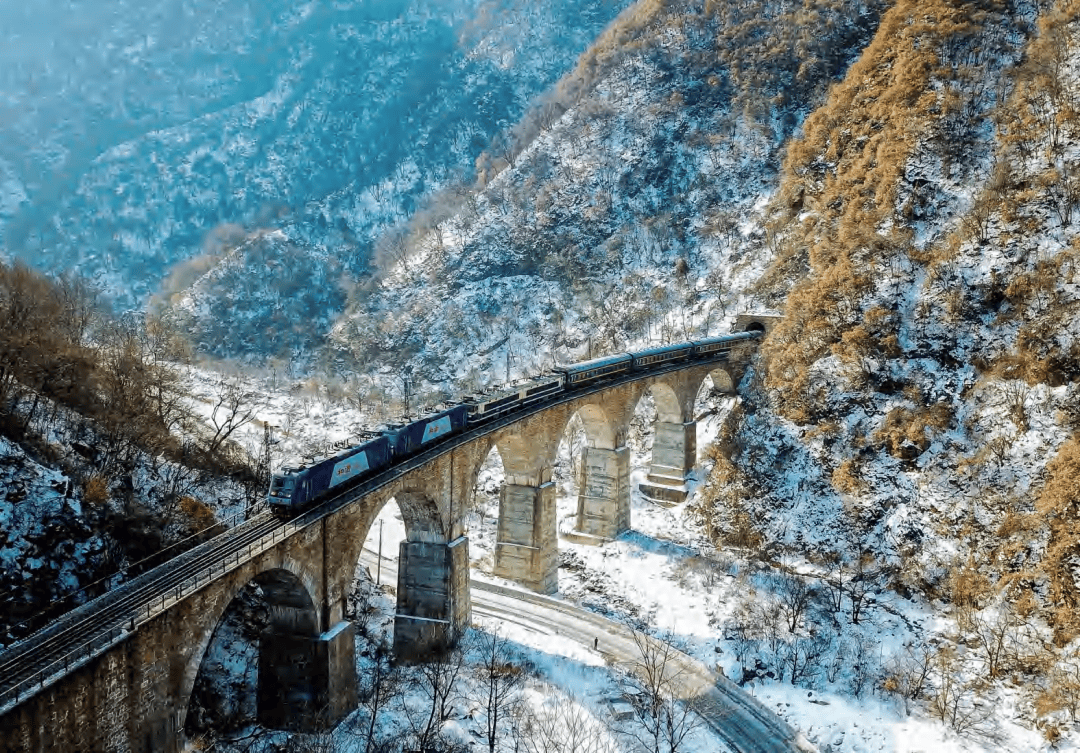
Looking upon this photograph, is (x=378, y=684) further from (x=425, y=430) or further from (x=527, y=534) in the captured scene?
(x=527, y=534)

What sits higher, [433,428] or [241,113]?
[241,113]

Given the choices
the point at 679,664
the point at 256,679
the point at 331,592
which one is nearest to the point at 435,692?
the point at 331,592

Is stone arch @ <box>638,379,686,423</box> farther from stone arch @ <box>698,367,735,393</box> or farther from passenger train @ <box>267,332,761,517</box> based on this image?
stone arch @ <box>698,367,735,393</box>

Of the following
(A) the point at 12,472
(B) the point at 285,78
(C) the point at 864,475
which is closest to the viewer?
(A) the point at 12,472

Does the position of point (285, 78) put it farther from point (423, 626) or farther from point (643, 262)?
point (423, 626)

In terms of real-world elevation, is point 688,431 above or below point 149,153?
below

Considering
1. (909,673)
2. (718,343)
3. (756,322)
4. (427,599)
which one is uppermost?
(756,322)

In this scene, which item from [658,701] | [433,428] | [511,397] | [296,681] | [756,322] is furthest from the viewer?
[756,322]

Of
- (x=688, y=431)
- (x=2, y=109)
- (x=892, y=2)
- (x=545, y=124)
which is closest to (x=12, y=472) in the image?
(x=688, y=431)

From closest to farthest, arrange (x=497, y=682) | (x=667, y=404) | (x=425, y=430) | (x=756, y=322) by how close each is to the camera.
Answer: (x=497, y=682) < (x=425, y=430) < (x=667, y=404) < (x=756, y=322)
